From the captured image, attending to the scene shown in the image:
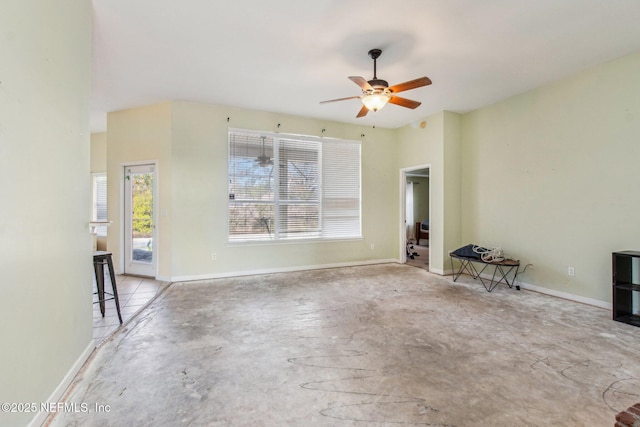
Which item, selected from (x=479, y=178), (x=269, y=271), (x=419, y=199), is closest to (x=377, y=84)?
(x=479, y=178)

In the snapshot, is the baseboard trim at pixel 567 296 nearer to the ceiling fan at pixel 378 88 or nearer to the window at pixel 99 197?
the ceiling fan at pixel 378 88

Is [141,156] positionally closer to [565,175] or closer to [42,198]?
[42,198]

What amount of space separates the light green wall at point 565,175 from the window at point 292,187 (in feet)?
7.79

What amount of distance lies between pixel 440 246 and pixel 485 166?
5.16ft

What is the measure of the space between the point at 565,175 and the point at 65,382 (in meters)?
5.54

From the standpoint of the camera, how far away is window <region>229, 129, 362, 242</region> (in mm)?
5062

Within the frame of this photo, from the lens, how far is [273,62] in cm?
340

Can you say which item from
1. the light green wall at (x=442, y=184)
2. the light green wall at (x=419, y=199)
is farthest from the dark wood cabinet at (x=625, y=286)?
the light green wall at (x=419, y=199)

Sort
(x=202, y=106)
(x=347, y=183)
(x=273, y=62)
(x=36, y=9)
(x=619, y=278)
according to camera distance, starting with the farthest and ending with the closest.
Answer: (x=347, y=183), (x=202, y=106), (x=273, y=62), (x=619, y=278), (x=36, y=9)

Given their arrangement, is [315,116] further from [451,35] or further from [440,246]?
[440,246]

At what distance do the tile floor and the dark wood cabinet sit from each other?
5.21m

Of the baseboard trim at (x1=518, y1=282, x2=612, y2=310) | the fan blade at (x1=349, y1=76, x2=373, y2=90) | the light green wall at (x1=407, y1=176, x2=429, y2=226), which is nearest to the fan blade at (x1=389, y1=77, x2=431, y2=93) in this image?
the fan blade at (x1=349, y1=76, x2=373, y2=90)

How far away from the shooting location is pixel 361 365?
2.21 m

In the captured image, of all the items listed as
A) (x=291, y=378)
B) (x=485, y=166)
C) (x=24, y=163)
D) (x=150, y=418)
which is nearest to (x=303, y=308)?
(x=291, y=378)
